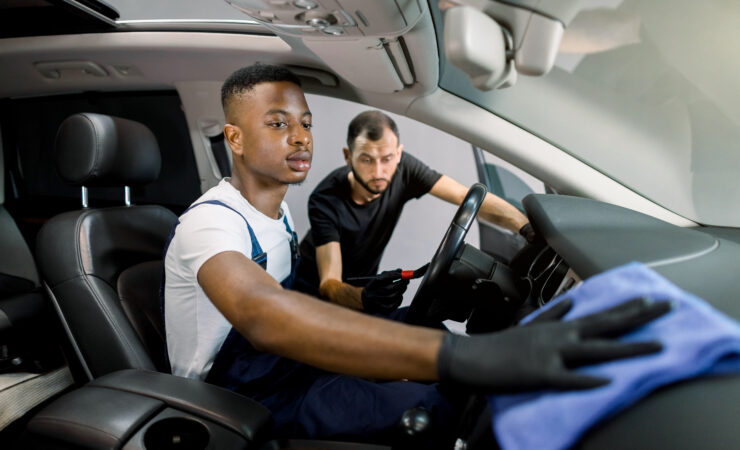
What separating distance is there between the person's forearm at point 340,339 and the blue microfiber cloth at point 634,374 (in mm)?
150

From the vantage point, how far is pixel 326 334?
680 millimetres

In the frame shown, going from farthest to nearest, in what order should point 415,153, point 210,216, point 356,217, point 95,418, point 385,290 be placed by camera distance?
1. point 415,153
2. point 356,217
3. point 385,290
4. point 210,216
5. point 95,418

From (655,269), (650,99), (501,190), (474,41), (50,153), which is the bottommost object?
(50,153)

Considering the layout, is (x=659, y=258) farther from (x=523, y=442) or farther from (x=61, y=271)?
(x=61, y=271)

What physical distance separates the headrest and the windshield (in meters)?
1.14

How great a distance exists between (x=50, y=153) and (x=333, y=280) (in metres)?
2.20

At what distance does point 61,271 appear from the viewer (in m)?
1.25

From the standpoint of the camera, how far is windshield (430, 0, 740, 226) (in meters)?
1.60

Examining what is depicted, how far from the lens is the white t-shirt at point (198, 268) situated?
978 millimetres

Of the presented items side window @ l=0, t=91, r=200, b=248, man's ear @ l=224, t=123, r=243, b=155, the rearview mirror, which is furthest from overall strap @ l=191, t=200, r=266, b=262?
side window @ l=0, t=91, r=200, b=248

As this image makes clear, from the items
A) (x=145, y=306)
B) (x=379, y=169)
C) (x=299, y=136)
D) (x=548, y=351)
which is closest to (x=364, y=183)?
(x=379, y=169)

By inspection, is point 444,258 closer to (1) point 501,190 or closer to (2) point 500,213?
(2) point 500,213

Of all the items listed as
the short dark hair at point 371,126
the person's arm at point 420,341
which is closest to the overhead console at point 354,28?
the short dark hair at point 371,126

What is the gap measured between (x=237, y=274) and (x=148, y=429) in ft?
1.17
